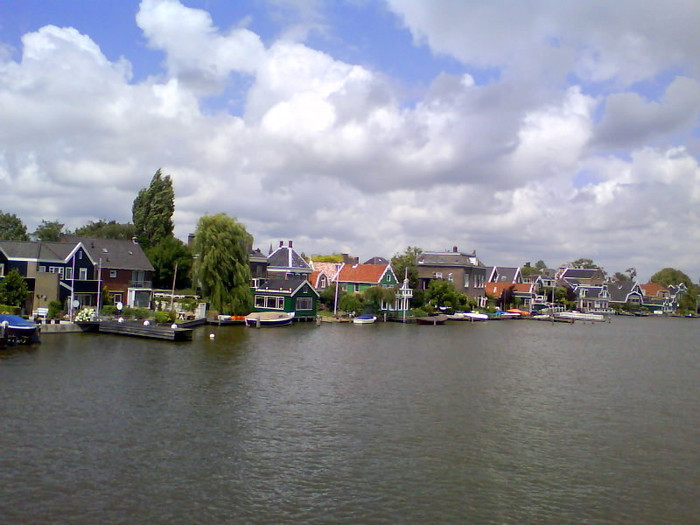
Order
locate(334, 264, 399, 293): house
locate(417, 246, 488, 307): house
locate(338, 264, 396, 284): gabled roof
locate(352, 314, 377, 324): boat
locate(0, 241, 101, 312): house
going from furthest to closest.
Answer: locate(417, 246, 488, 307): house < locate(338, 264, 396, 284): gabled roof < locate(334, 264, 399, 293): house < locate(352, 314, 377, 324): boat < locate(0, 241, 101, 312): house

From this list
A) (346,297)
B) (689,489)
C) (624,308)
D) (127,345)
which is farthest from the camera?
(624,308)

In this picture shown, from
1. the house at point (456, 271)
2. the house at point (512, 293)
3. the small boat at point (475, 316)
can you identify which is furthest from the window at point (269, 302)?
the house at point (512, 293)

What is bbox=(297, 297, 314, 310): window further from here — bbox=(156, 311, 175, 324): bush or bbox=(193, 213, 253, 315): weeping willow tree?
bbox=(156, 311, 175, 324): bush

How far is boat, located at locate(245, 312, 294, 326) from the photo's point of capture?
6191 centimetres

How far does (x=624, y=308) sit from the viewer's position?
138250 mm

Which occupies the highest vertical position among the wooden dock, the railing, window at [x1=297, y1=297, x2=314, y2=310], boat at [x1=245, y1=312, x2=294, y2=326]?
the railing

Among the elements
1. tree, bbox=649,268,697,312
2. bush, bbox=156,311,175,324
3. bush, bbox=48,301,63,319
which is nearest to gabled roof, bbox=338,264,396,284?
bush, bbox=156,311,175,324

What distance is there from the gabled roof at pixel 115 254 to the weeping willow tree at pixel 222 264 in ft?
21.7

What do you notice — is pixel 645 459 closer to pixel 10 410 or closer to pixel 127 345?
pixel 10 410

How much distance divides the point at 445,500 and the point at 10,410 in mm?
17198

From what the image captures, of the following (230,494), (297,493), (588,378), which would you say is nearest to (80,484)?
(230,494)

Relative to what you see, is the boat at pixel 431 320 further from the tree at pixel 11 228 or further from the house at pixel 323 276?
the tree at pixel 11 228

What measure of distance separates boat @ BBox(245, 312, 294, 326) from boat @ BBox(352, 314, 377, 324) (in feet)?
29.6

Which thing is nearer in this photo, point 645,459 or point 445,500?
point 445,500
